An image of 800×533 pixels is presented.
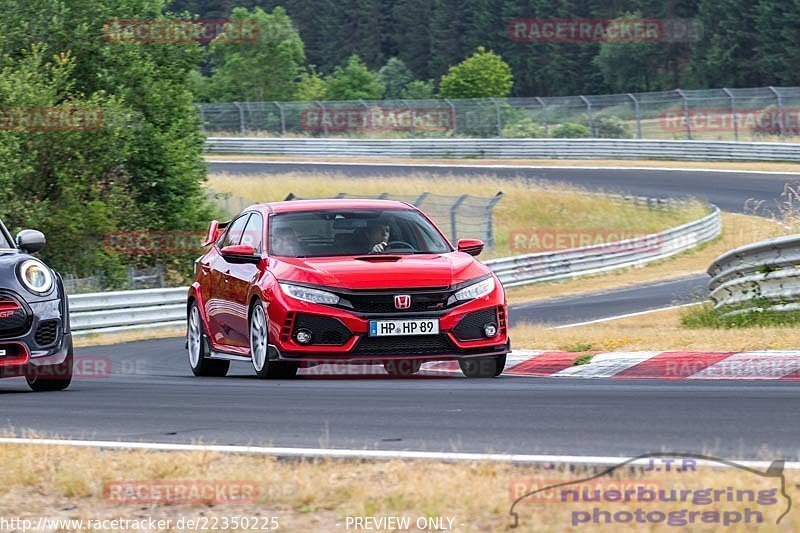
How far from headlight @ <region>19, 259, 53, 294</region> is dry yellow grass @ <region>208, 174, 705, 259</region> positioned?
24407mm

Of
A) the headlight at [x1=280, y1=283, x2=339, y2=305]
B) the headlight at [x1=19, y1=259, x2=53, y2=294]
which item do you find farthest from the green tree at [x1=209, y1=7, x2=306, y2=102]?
the headlight at [x1=280, y1=283, x2=339, y2=305]

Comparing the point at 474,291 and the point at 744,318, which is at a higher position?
the point at 474,291

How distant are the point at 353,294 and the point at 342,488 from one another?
16.1ft

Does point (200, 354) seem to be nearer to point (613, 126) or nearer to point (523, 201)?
point (523, 201)

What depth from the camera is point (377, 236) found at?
11.2 metres

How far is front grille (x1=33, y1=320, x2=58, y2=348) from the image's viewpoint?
10.1 meters

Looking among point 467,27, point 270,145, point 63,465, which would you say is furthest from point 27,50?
point 467,27

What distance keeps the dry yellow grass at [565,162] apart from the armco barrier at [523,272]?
11386 millimetres

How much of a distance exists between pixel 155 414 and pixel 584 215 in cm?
3100

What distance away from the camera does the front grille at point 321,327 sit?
1012 cm

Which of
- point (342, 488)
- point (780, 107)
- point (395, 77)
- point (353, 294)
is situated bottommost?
point (395, 77)

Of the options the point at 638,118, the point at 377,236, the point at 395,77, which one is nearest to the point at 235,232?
the point at 377,236

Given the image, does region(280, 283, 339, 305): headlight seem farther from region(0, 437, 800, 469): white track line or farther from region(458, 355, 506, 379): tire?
region(0, 437, 800, 469): white track line

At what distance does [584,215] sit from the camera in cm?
3841
